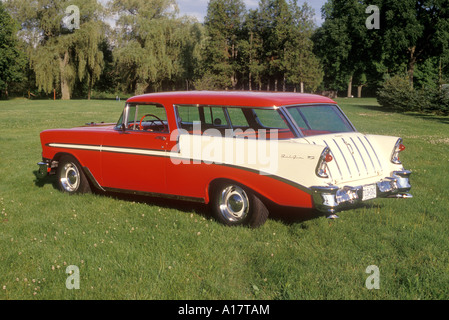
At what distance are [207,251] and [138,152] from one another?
231cm

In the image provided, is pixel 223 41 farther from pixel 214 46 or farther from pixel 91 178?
pixel 91 178

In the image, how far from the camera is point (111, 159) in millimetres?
7617

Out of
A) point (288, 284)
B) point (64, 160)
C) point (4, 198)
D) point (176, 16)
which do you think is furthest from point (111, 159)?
point (176, 16)

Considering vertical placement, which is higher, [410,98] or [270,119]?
[270,119]

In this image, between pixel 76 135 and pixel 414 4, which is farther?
pixel 414 4

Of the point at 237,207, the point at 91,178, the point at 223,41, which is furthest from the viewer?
the point at 223,41

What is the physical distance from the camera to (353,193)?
5.88 meters

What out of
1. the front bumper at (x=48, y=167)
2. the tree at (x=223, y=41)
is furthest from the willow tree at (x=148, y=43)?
the front bumper at (x=48, y=167)

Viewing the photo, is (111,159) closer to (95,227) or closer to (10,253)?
(95,227)

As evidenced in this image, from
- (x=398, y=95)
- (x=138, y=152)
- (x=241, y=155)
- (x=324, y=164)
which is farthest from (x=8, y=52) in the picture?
(x=324, y=164)

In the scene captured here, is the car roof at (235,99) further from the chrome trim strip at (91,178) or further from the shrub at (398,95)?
the shrub at (398,95)

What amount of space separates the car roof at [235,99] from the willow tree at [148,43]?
156 ft
